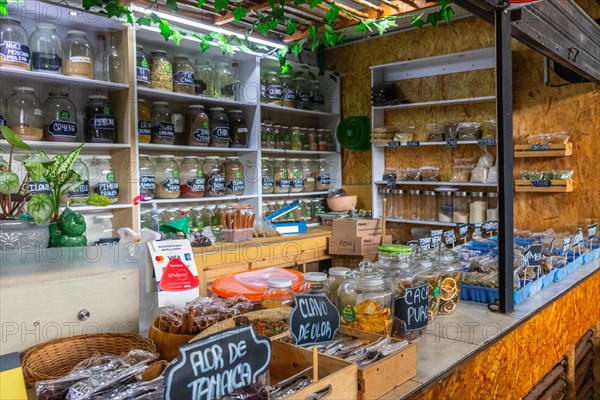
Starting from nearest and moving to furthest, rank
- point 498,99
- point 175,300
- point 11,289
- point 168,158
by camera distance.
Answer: point 11,289
point 175,300
point 498,99
point 168,158

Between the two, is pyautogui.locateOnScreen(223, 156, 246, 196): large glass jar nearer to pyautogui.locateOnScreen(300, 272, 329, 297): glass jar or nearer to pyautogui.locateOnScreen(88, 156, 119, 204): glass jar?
pyautogui.locateOnScreen(88, 156, 119, 204): glass jar

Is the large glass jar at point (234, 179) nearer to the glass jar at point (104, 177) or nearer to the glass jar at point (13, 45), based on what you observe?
the glass jar at point (104, 177)

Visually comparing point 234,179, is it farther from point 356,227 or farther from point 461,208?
point 461,208

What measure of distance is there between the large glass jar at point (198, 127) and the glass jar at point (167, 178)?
22cm

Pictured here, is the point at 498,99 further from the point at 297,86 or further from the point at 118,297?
the point at 297,86

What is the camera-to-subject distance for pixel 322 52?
4.97 m

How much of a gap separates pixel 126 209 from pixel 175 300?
1.91 metres

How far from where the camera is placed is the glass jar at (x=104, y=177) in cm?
314

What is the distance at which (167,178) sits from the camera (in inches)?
137

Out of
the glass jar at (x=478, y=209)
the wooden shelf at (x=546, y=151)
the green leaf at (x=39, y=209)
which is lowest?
the glass jar at (x=478, y=209)

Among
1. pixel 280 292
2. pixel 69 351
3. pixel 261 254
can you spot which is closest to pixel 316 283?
pixel 280 292

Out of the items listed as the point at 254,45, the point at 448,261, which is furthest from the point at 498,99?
the point at 254,45

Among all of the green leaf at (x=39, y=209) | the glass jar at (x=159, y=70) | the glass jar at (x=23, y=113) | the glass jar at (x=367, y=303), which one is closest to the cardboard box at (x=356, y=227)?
the glass jar at (x=159, y=70)

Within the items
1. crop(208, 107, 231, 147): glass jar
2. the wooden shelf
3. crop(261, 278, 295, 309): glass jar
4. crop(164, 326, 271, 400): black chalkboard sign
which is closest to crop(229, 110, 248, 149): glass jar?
crop(208, 107, 231, 147): glass jar
